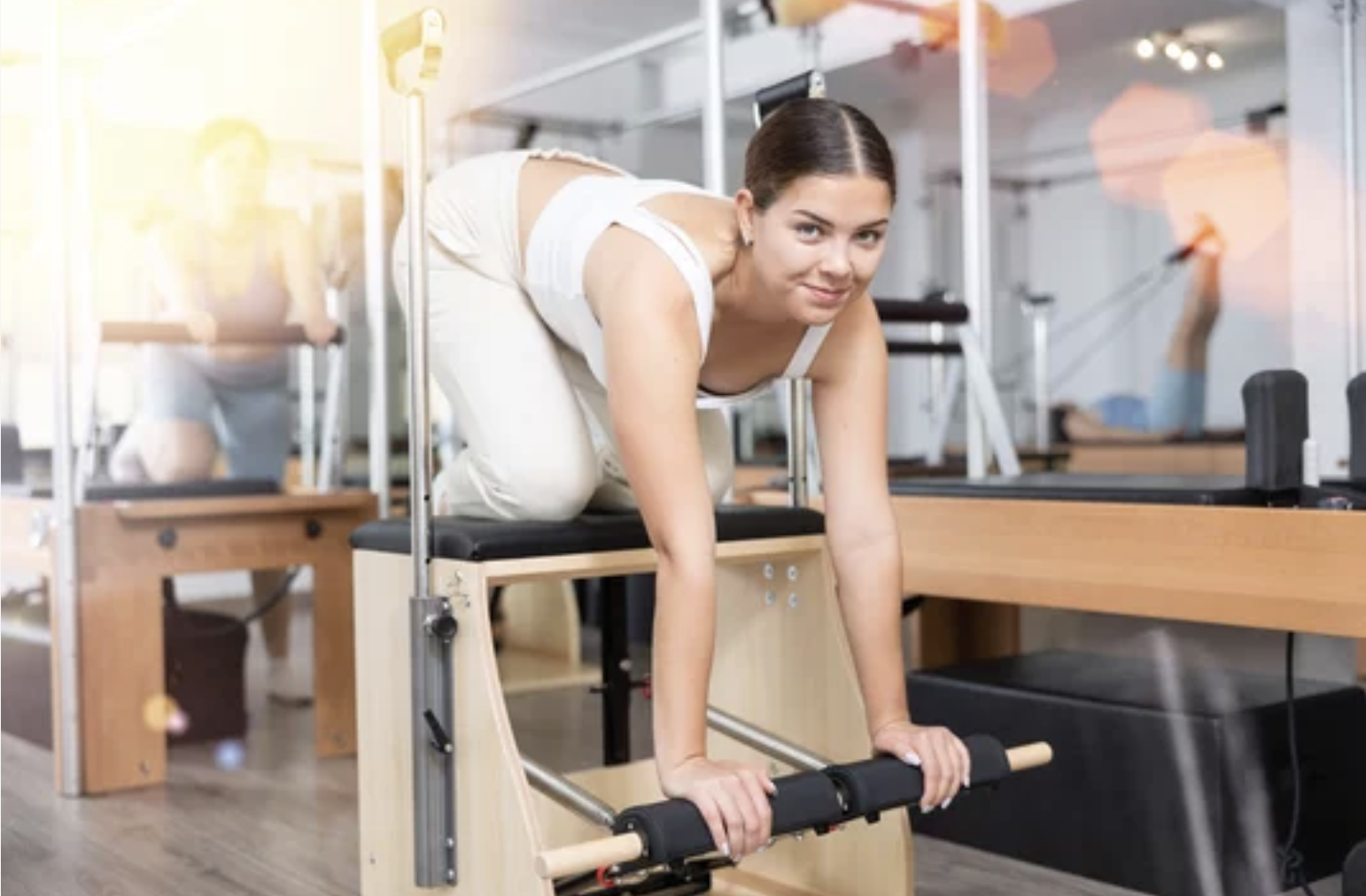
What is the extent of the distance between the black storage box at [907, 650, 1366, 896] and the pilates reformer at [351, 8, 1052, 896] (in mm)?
425

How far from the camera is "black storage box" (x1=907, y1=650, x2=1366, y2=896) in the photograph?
6.48 feet

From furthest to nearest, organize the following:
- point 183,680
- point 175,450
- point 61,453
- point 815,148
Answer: point 175,450, point 183,680, point 61,453, point 815,148

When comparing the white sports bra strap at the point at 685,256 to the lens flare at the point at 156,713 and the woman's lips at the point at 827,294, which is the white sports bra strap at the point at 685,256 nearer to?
the woman's lips at the point at 827,294

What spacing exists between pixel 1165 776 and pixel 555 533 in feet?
3.10

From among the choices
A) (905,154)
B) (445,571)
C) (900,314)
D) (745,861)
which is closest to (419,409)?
(445,571)

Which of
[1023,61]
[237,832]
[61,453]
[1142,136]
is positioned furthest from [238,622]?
[1142,136]

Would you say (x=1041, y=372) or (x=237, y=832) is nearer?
(x=237, y=832)

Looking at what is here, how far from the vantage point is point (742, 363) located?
5.72 feet

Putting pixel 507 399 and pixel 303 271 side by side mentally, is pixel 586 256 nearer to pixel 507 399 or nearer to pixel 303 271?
pixel 507 399

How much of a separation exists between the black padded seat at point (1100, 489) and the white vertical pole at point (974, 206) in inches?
19.2

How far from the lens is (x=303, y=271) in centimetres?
352

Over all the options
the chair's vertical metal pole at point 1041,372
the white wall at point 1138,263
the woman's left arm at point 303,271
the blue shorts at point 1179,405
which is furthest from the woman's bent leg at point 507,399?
the white wall at point 1138,263

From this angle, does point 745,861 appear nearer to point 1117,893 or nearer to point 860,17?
Result: point 1117,893

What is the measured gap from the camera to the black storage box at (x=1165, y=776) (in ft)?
6.48
